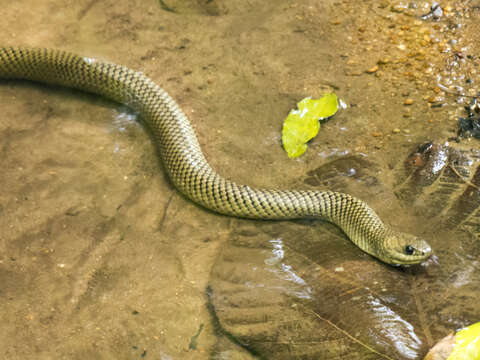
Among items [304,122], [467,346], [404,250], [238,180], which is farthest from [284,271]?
[304,122]

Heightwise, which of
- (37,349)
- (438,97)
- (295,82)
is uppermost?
(438,97)

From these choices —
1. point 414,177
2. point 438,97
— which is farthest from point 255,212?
point 438,97

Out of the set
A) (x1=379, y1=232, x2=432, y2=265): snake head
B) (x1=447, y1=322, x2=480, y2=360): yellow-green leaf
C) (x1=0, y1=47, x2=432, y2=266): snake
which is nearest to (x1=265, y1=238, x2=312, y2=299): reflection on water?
(x1=0, y1=47, x2=432, y2=266): snake

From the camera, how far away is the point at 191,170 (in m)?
4.64

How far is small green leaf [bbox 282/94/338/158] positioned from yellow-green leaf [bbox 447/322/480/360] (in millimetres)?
2357

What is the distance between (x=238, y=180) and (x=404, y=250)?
1.68 metres

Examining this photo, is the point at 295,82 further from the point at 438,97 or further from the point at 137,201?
the point at 137,201

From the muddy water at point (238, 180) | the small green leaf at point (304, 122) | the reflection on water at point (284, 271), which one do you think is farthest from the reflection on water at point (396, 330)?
the small green leaf at point (304, 122)

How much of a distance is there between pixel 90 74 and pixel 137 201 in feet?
6.05

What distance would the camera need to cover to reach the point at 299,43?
591 cm

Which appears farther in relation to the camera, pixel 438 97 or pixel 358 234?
pixel 438 97

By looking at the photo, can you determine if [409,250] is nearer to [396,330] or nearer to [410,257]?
[410,257]

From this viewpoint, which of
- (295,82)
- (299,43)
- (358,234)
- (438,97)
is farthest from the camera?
(299,43)

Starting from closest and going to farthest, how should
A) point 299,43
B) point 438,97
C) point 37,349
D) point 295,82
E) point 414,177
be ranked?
1. point 37,349
2. point 414,177
3. point 438,97
4. point 295,82
5. point 299,43
